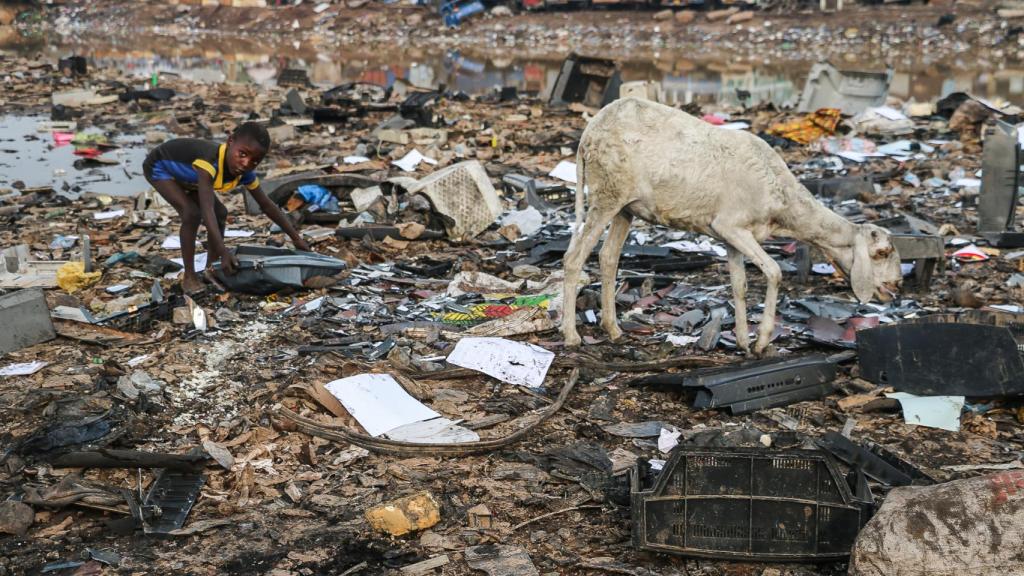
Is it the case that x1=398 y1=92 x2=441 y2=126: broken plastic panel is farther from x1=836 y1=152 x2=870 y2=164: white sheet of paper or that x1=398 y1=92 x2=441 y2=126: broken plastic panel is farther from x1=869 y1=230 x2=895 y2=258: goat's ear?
x1=869 y1=230 x2=895 y2=258: goat's ear

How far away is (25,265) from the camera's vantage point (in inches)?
315

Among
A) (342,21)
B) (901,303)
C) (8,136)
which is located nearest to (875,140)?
(901,303)

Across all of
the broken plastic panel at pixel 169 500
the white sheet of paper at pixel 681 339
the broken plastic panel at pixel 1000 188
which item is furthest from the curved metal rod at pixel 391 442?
the broken plastic panel at pixel 1000 188

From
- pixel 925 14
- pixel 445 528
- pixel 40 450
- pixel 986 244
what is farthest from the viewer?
pixel 925 14

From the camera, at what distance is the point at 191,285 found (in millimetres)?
7453

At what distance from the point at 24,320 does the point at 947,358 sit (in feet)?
19.4

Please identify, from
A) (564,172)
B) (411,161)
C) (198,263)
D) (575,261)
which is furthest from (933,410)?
(411,161)

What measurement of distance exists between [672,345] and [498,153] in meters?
7.25

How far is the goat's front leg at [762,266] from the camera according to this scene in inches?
243

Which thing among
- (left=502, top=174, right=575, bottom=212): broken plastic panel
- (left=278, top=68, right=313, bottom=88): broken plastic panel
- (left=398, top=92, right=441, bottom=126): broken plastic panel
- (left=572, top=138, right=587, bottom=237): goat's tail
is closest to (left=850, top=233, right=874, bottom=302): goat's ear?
(left=572, top=138, right=587, bottom=237): goat's tail

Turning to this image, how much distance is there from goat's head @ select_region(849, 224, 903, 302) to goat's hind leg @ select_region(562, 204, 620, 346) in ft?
5.71

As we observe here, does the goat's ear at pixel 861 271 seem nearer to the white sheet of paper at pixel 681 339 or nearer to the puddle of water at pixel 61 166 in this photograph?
the white sheet of paper at pixel 681 339

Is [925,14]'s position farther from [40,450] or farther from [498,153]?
[40,450]

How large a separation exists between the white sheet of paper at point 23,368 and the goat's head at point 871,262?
17.7ft
